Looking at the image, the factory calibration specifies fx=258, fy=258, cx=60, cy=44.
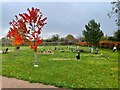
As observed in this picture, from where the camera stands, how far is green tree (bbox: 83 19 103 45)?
56188mm

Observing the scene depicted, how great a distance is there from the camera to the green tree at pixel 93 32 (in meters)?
56.2

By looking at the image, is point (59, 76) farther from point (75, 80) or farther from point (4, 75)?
point (4, 75)

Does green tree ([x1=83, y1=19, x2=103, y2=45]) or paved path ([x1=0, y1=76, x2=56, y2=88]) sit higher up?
green tree ([x1=83, y1=19, x2=103, y2=45])

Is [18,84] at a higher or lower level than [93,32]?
lower

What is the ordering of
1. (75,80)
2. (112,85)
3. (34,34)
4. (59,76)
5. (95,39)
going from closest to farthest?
(112,85) < (75,80) < (59,76) < (34,34) < (95,39)

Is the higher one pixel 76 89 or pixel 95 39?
pixel 95 39

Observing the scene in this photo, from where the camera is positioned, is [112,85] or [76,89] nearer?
[76,89]

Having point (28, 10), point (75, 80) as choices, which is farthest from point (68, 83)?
point (28, 10)

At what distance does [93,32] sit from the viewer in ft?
184

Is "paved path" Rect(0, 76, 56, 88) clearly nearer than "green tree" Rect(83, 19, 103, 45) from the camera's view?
Yes

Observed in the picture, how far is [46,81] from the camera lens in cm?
1241

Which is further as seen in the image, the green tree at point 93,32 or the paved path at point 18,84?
A: the green tree at point 93,32

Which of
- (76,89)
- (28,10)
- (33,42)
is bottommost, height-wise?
(76,89)

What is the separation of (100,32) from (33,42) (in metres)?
37.8
